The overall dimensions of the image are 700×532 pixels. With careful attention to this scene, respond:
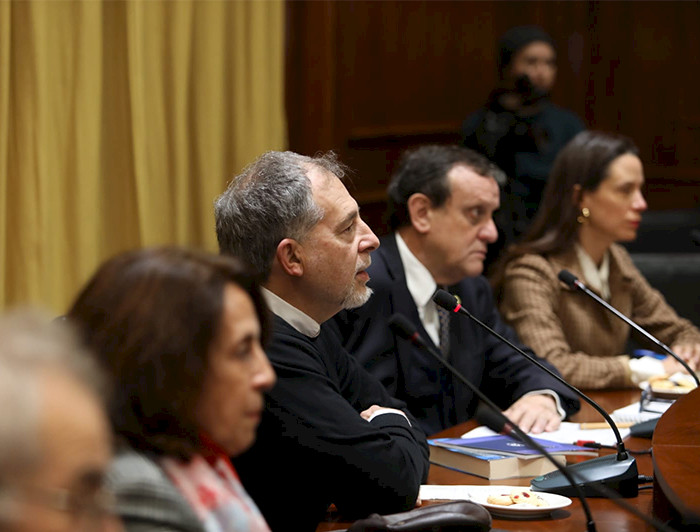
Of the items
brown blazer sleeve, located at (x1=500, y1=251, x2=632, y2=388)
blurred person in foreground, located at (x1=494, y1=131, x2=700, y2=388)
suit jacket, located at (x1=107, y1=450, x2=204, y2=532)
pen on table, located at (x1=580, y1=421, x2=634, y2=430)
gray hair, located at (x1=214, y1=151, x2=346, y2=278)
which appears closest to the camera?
suit jacket, located at (x1=107, y1=450, x2=204, y2=532)

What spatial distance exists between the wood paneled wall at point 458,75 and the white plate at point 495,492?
3.03 meters

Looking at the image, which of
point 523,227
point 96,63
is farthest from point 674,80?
point 96,63

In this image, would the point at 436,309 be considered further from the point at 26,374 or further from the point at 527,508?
the point at 26,374

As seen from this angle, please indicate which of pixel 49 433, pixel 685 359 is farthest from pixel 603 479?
pixel 685 359

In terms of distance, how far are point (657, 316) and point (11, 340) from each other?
3312mm

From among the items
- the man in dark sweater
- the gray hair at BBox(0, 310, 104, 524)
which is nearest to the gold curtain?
the man in dark sweater

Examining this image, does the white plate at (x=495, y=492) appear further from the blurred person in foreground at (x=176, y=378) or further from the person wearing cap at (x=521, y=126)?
the person wearing cap at (x=521, y=126)

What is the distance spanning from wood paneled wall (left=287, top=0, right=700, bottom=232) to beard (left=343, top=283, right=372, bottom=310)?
271 centimetres

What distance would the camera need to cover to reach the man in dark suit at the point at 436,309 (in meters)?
3.09

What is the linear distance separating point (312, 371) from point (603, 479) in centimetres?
59

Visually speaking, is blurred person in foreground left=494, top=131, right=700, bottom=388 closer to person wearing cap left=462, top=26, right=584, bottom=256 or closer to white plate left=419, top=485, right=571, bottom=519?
person wearing cap left=462, top=26, right=584, bottom=256

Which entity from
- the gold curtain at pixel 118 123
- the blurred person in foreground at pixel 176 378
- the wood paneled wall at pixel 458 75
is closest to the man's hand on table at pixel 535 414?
the blurred person in foreground at pixel 176 378

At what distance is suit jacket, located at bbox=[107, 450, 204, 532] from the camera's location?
4.04 feet

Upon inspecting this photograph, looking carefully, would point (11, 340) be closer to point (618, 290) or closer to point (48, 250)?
point (48, 250)
